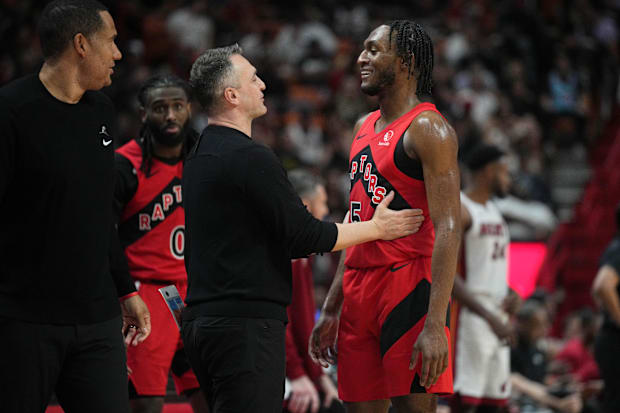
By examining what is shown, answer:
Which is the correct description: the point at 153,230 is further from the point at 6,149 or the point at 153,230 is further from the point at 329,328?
the point at 6,149

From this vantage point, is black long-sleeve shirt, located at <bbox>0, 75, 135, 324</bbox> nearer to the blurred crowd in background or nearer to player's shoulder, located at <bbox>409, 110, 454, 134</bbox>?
player's shoulder, located at <bbox>409, 110, 454, 134</bbox>

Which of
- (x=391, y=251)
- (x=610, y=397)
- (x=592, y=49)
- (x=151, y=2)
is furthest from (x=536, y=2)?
(x=391, y=251)

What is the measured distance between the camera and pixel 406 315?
333 cm

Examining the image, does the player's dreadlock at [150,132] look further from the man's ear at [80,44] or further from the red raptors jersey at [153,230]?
the man's ear at [80,44]

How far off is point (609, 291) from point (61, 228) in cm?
426

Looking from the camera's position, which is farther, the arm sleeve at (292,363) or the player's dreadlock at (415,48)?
the arm sleeve at (292,363)

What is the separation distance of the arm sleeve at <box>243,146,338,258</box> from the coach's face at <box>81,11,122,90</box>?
1.99 feet

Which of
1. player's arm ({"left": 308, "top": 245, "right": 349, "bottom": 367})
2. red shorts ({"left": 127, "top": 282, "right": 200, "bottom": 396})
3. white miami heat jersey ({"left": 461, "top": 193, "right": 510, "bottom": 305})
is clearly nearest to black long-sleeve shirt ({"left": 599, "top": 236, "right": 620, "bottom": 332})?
white miami heat jersey ({"left": 461, "top": 193, "right": 510, "bottom": 305})

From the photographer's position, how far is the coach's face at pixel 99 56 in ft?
10.1

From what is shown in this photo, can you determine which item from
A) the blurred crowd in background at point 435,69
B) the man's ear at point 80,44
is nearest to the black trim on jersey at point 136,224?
the man's ear at point 80,44

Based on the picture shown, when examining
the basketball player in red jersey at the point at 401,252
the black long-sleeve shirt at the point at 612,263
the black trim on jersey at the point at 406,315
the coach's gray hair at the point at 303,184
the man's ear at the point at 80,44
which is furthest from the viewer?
the black long-sleeve shirt at the point at 612,263

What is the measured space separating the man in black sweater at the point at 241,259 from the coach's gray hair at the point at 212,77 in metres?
0.16

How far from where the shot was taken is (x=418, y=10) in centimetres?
1661

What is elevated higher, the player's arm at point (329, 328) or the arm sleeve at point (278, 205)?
the arm sleeve at point (278, 205)
